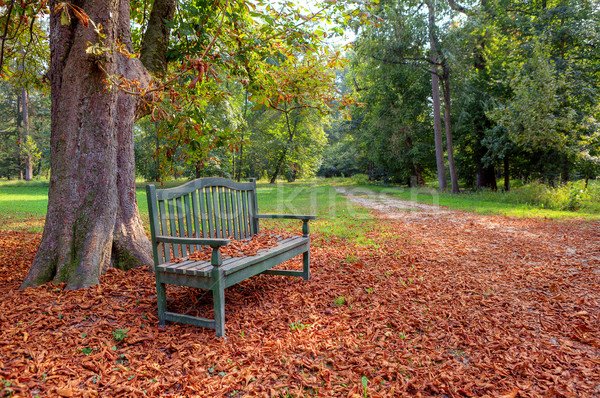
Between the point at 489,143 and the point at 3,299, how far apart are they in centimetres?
1904

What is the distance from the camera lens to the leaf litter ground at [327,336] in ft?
6.95

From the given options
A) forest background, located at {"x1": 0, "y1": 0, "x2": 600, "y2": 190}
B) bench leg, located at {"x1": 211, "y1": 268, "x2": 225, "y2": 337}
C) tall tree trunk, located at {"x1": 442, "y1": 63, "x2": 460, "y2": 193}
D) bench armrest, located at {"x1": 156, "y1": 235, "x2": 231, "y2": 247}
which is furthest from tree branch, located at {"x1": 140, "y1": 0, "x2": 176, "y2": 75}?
tall tree trunk, located at {"x1": 442, "y1": 63, "x2": 460, "y2": 193}

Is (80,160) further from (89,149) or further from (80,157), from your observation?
(89,149)

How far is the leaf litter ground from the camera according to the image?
2.12 m

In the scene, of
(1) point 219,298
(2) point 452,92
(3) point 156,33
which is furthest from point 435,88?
(1) point 219,298

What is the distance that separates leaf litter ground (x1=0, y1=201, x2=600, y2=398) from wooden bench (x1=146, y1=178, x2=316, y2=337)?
0.35 metres

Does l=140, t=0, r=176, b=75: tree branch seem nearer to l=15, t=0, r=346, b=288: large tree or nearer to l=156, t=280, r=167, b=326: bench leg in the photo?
l=15, t=0, r=346, b=288: large tree

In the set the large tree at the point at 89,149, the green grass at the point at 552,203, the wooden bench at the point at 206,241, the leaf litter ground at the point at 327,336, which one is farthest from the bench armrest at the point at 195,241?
the green grass at the point at 552,203

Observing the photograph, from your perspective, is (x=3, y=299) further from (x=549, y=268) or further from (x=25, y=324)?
(x=549, y=268)

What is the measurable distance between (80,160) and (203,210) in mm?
→ 1470

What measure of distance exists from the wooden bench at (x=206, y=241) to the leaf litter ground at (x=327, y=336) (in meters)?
0.35

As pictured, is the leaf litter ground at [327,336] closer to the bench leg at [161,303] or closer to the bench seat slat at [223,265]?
the bench leg at [161,303]

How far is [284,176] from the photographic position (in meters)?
34.8

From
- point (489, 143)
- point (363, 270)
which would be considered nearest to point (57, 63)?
point (363, 270)
